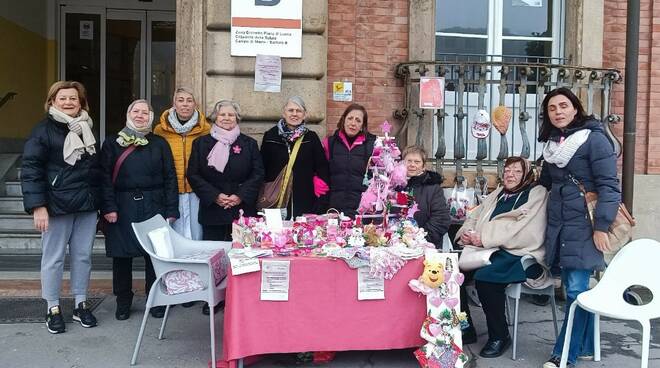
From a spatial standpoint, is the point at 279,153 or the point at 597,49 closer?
the point at 279,153

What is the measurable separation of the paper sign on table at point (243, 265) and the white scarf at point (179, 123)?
5.89ft

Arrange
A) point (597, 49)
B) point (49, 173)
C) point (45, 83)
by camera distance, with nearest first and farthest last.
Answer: point (49, 173)
point (597, 49)
point (45, 83)

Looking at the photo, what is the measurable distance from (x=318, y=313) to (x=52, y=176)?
2325 millimetres

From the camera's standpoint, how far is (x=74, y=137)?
4.99 meters

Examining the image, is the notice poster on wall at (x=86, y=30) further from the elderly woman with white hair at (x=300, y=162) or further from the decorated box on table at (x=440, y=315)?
the decorated box on table at (x=440, y=315)

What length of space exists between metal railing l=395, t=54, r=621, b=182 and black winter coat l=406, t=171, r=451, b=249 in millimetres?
1442

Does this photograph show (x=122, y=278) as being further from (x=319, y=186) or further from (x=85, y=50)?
(x=85, y=50)

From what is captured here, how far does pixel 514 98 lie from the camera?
Answer: 23.8ft

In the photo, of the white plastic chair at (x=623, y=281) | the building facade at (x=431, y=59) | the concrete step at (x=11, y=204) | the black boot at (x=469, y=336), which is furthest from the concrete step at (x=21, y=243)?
the white plastic chair at (x=623, y=281)

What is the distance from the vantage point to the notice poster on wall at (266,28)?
21.3ft

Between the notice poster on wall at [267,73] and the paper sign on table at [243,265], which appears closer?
the paper sign on table at [243,265]

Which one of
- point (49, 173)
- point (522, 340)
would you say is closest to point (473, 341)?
point (522, 340)

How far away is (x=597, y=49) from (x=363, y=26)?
265 centimetres

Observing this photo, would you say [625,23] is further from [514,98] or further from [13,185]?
[13,185]
